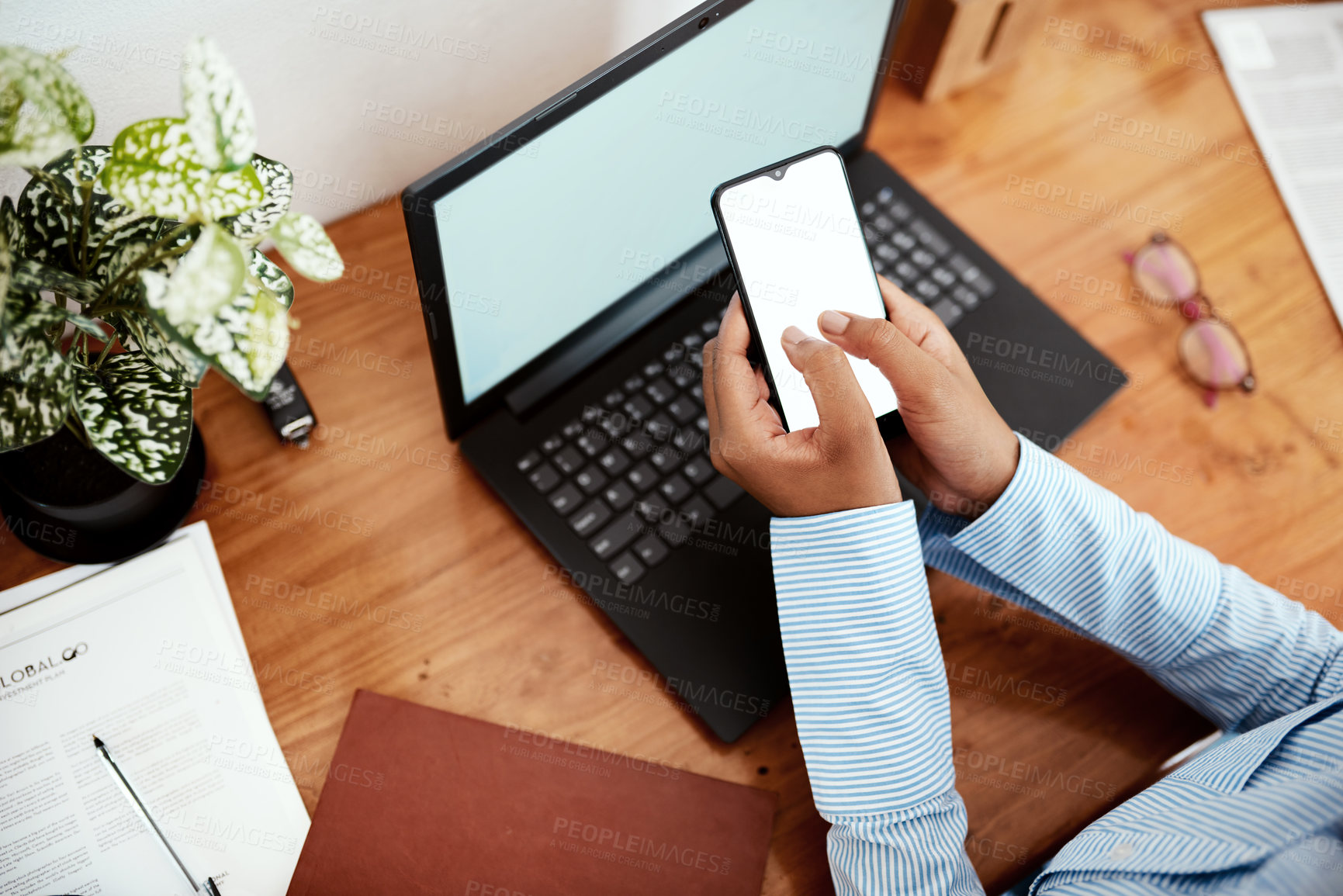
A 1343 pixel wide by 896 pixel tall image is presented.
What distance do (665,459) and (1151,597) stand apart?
0.38 meters

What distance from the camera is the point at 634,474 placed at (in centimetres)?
71

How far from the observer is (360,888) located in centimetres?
59

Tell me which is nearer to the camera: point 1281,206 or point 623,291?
point 623,291

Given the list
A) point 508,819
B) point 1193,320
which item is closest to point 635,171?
point 508,819

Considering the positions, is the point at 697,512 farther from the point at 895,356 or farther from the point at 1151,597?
the point at 1151,597

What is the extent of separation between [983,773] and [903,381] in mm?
308

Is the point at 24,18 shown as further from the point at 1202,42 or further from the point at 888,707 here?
the point at 1202,42

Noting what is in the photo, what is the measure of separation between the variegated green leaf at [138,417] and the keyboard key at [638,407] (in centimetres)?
33

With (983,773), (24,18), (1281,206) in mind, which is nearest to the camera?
(24,18)

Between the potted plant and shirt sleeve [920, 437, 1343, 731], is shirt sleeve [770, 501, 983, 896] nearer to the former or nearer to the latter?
shirt sleeve [920, 437, 1343, 731]

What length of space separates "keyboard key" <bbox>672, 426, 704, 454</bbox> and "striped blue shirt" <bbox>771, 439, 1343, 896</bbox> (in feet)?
0.45

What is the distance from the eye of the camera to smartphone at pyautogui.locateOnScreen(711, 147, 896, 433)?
0.64 metres

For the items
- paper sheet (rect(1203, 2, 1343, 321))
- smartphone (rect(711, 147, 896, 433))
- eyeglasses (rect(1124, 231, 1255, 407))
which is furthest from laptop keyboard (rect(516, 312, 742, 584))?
paper sheet (rect(1203, 2, 1343, 321))

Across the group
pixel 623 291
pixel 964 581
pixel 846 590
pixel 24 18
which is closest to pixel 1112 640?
pixel 964 581
